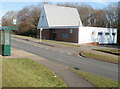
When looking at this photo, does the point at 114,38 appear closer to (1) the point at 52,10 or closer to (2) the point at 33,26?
(1) the point at 52,10

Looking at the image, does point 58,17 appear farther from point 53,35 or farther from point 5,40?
point 5,40

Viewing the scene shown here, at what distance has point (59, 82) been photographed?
6.86 metres

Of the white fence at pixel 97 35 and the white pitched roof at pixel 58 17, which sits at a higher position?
the white pitched roof at pixel 58 17

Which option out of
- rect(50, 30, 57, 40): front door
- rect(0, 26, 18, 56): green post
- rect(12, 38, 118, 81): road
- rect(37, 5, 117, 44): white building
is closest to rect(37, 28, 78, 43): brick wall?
rect(37, 5, 117, 44): white building

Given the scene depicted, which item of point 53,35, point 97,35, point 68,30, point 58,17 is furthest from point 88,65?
point 58,17

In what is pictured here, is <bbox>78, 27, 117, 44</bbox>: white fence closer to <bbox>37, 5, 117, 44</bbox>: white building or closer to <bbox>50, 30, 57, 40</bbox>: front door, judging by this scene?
<bbox>37, 5, 117, 44</bbox>: white building

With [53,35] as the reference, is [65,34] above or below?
above

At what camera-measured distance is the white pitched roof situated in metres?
42.6

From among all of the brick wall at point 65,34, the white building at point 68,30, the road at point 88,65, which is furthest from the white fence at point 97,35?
the road at point 88,65

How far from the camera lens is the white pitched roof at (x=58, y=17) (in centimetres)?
4256

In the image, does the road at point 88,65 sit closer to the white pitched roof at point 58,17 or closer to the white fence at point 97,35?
the white fence at point 97,35

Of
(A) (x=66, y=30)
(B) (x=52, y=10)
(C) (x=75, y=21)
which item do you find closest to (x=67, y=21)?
(C) (x=75, y=21)

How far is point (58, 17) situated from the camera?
4409 cm

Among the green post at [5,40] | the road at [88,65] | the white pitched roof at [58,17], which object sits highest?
the white pitched roof at [58,17]
